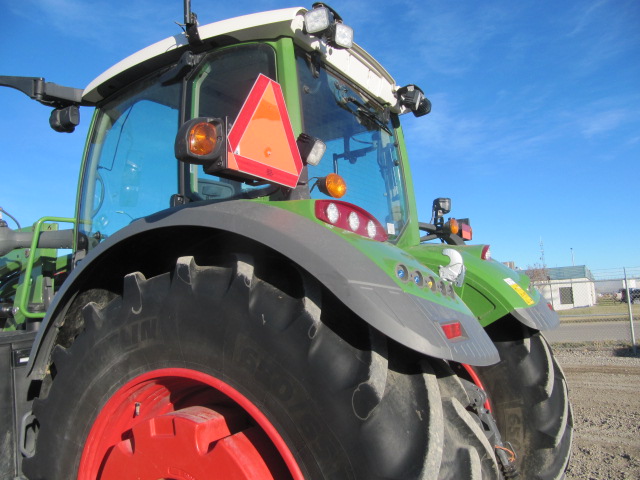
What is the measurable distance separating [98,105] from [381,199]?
169 centimetres

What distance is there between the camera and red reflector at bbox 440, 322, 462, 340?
1.39 m

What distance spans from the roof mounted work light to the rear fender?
1103 mm

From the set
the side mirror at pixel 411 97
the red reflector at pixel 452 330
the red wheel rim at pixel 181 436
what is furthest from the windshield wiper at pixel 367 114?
the red wheel rim at pixel 181 436

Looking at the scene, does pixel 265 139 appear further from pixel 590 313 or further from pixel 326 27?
pixel 590 313

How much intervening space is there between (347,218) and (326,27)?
78cm

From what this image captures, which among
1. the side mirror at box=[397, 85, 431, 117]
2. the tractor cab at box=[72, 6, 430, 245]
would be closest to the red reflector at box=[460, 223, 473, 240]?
the tractor cab at box=[72, 6, 430, 245]

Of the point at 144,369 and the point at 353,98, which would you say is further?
the point at 353,98

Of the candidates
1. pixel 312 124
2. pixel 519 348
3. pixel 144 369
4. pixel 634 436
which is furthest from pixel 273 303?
pixel 634 436

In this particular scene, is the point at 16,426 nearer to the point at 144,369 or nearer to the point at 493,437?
the point at 144,369

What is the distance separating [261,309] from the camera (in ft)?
4.72

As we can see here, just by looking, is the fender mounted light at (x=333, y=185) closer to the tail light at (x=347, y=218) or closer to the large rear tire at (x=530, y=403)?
the tail light at (x=347, y=218)

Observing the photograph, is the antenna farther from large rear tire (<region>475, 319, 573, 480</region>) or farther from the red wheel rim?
large rear tire (<region>475, 319, 573, 480</region>)

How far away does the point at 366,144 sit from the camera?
288 centimetres

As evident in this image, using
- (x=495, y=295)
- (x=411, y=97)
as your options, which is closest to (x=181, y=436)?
(x=495, y=295)
